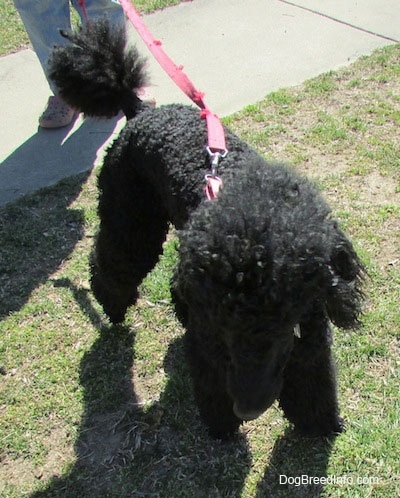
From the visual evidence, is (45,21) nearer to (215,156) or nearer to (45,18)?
(45,18)

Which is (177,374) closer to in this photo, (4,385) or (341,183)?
(4,385)

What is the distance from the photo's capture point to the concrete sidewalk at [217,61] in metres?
4.77

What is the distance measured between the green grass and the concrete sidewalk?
0.49 m

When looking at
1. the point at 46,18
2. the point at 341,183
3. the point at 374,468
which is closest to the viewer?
the point at 374,468

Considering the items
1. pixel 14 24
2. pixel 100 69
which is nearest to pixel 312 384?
pixel 100 69

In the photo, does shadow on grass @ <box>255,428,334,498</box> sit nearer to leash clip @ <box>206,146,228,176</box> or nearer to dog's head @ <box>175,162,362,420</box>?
dog's head @ <box>175,162,362,420</box>

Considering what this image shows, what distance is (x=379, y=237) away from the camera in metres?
3.67

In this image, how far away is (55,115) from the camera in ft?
16.3

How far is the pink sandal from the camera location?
4977 millimetres

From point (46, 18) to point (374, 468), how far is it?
4.07 metres

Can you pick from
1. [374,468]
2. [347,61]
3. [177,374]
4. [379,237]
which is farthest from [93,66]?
[347,61]

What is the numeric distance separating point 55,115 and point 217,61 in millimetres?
1821

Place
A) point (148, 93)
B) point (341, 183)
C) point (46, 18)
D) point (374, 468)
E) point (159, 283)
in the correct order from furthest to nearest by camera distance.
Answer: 1. point (148, 93)
2. point (46, 18)
3. point (341, 183)
4. point (159, 283)
5. point (374, 468)

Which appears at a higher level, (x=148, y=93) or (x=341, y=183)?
(x=148, y=93)
